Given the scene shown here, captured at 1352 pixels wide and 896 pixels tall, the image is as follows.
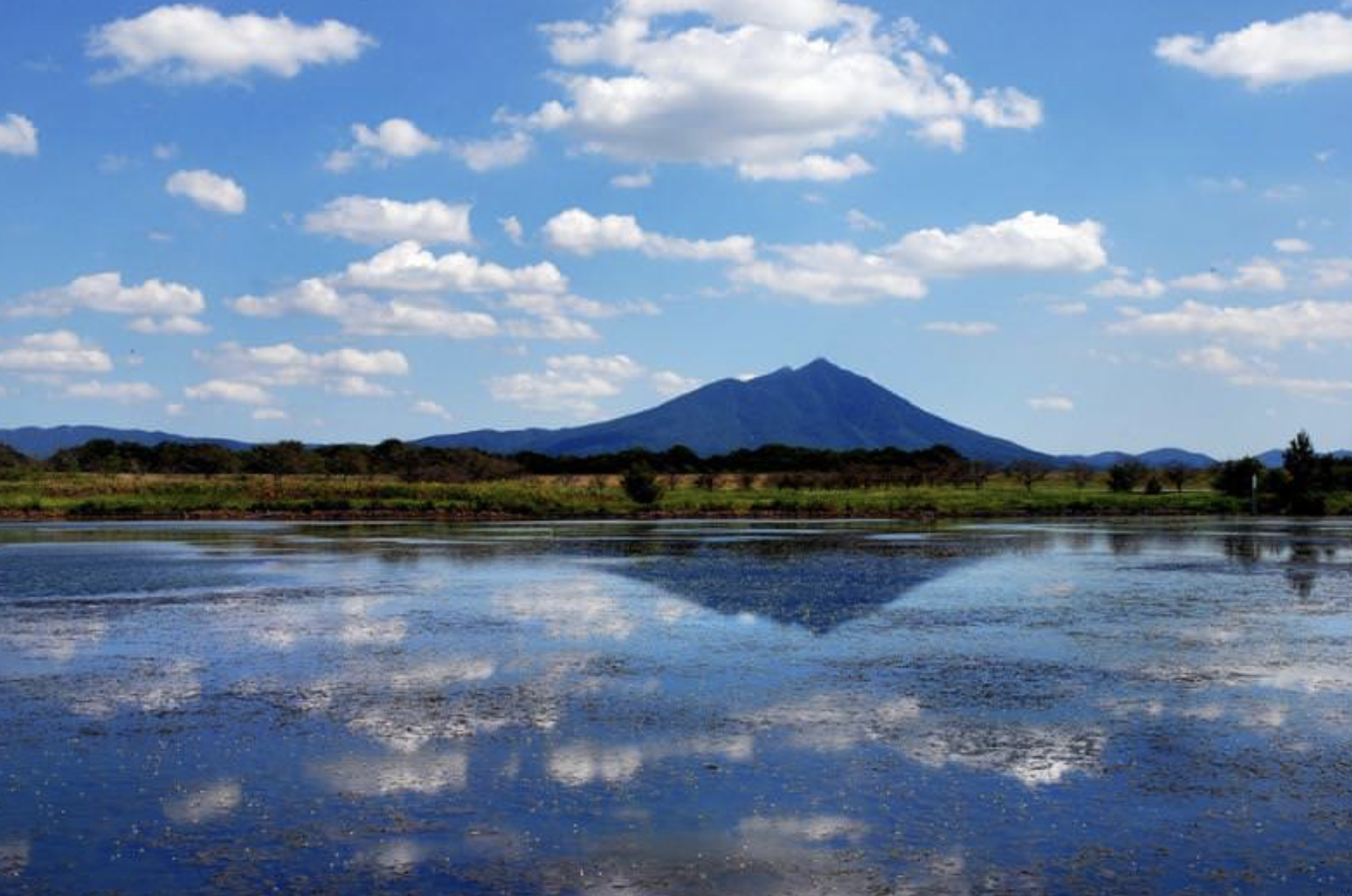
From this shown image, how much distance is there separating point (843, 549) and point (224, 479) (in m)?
73.2

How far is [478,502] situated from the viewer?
97438 millimetres

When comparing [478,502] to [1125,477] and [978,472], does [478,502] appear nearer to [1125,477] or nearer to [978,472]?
[978,472]

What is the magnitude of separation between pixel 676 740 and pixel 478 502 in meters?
81.9

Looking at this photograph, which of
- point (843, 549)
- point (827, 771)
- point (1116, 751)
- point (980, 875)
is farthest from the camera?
point (843, 549)

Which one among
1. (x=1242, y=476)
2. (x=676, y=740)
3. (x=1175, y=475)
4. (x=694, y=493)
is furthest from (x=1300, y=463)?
(x=676, y=740)

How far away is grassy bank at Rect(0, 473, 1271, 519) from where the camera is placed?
305 feet

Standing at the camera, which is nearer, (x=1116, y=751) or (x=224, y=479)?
(x=1116, y=751)

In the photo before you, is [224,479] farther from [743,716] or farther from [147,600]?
[743,716]

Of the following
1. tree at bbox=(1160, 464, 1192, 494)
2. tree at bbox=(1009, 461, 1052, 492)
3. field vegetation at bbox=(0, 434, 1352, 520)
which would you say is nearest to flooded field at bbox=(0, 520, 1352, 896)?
field vegetation at bbox=(0, 434, 1352, 520)

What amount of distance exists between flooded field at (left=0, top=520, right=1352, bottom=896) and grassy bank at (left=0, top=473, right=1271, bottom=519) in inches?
2253

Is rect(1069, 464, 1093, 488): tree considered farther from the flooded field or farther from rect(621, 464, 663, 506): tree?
the flooded field

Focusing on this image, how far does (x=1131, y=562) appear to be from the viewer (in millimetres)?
49312

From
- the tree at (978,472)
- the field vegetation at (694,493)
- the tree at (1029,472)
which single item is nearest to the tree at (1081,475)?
the field vegetation at (694,493)

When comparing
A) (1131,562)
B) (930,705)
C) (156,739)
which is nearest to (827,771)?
(930,705)
